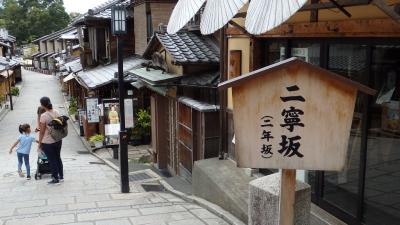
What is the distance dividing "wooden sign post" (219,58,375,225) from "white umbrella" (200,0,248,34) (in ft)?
5.75

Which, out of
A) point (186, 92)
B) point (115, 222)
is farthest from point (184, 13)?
point (186, 92)

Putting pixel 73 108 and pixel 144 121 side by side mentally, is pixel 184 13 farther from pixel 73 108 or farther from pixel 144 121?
pixel 73 108

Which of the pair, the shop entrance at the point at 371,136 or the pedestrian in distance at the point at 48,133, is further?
the pedestrian in distance at the point at 48,133

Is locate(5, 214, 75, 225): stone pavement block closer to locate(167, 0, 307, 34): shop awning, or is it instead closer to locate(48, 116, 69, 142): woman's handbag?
locate(48, 116, 69, 142): woman's handbag

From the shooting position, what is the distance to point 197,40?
1351 centimetres

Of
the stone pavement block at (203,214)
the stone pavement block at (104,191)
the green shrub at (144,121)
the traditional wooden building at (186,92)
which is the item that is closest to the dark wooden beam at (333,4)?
the stone pavement block at (203,214)

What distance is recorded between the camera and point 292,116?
392 cm

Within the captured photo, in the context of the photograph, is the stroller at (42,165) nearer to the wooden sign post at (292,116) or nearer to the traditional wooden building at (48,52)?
the wooden sign post at (292,116)

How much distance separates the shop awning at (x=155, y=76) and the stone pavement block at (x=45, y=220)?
16.7 ft

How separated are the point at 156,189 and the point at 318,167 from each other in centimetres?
955

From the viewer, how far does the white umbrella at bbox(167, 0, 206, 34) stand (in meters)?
6.19

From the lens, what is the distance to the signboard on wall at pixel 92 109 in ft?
68.7

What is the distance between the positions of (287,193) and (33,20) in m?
94.9

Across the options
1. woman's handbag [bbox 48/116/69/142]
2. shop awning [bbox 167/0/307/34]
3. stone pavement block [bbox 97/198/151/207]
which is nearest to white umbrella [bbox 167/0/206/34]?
shop awning [bbox 167/0/307/34]
